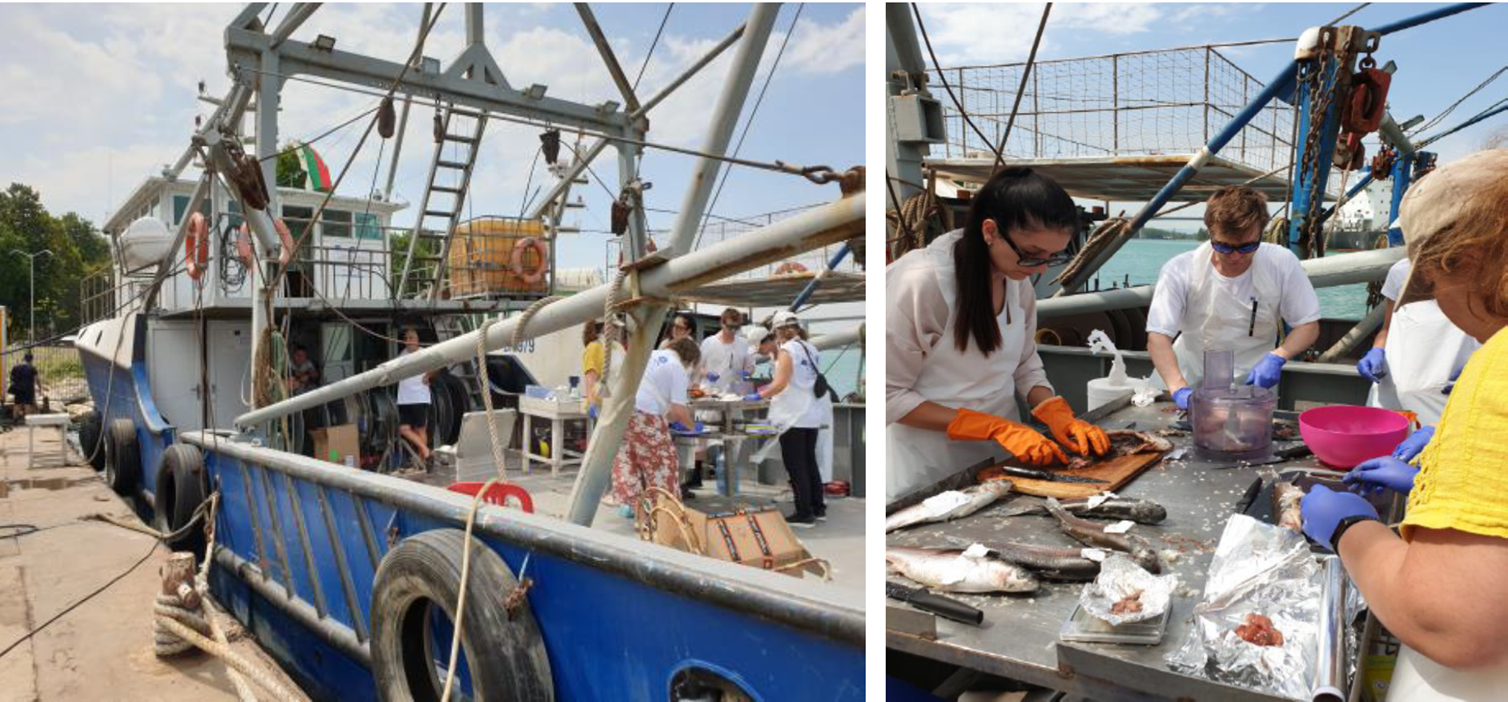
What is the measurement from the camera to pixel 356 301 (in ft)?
24.8

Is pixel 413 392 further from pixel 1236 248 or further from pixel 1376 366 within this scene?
pixel 1376 366

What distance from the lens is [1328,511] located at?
1.32 meters

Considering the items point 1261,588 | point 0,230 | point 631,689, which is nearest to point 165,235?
point 631,689

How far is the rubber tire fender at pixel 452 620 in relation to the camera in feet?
9.05

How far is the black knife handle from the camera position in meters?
1.33

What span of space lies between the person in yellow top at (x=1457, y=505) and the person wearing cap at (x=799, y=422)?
4.33 m

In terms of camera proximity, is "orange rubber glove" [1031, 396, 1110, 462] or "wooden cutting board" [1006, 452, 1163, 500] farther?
"orange rubber glove" [1031, 396, 1110, 462]

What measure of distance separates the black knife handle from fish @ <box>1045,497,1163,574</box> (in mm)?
359

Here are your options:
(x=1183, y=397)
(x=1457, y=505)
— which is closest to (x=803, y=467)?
(x=1183, y=397)

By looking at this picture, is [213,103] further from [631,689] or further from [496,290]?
[631,689]

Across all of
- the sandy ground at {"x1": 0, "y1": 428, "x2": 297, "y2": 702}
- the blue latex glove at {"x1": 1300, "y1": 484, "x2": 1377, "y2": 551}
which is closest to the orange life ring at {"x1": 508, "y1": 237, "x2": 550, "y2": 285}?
the sandy ground at {"x1": 0, "y1": 428, "x2": 297, "y2": 702}

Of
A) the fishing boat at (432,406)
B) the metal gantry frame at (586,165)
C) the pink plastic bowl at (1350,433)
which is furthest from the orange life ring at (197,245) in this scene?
the pink plastic bowl at (1350,433)

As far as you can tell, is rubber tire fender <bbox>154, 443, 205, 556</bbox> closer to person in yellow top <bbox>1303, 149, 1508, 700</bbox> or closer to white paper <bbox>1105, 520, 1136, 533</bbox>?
white paper <bbox>1105, 520, 1136, 533</bbox>

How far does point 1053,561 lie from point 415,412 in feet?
22.1
